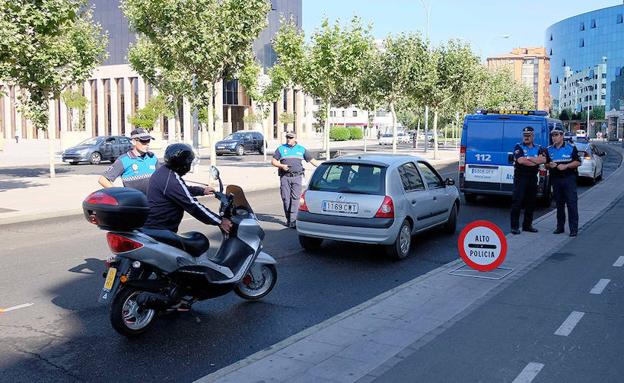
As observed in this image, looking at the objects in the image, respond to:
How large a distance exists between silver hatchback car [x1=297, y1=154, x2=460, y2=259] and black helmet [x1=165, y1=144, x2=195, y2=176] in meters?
3.36

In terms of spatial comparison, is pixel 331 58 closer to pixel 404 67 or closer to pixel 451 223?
pixel 404 67

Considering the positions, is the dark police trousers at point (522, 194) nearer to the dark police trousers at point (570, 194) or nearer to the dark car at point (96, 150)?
the dark police trousers at point (570, 194)

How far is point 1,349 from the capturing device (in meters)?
5.21

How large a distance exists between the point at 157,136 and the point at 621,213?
156 feet

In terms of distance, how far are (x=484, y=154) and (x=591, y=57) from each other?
141 metres

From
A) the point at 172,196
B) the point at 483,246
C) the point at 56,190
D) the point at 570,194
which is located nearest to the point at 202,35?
the point at 56,190

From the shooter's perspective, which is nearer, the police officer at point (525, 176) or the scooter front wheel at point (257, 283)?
the scooter front wheel at point (257, 283)

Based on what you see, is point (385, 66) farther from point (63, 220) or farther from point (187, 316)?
point (187, 316)

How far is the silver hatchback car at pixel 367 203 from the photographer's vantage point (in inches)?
340

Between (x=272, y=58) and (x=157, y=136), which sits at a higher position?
(x=272, y=58)

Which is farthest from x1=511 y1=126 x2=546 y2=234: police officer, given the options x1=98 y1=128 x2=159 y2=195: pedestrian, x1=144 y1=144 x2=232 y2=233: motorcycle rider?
x1=144 y1=144 x2=232 y2=233: motorcycle rider

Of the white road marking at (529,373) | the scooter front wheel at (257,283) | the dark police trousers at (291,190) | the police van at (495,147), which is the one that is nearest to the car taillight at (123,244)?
the scooter front wheel at (257,283)

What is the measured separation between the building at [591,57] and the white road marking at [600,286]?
12732cm

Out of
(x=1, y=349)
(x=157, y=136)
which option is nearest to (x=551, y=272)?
(x=1, y=349)
